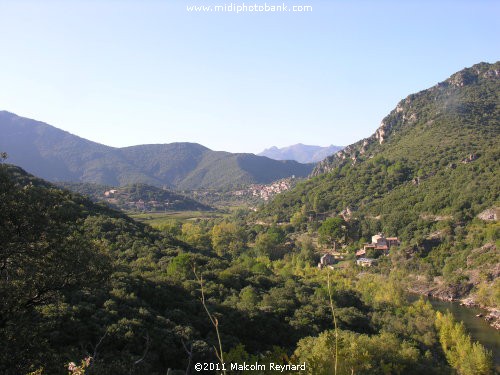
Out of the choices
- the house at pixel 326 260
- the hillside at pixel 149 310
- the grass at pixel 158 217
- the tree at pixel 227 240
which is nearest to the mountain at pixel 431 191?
the house at pixel 326 260

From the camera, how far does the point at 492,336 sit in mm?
45406

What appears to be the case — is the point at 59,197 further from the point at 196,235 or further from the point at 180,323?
the point at 196,235

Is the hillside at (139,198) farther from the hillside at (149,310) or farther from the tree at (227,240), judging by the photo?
the hillside at (149,310)

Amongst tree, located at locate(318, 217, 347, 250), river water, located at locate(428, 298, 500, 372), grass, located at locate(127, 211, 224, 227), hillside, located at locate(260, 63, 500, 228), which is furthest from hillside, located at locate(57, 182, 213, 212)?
river water, located at locate(428, 298, 500, 372)

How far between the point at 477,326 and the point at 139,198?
153 metres

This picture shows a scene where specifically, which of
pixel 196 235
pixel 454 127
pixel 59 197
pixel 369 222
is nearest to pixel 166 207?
pixel 196 235

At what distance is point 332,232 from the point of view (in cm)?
9425

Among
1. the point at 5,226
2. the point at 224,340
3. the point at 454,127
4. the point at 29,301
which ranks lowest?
the point at 224,340

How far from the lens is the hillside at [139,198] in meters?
169

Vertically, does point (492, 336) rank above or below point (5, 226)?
below

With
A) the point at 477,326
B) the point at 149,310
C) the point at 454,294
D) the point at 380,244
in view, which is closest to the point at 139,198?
the point at 380,244

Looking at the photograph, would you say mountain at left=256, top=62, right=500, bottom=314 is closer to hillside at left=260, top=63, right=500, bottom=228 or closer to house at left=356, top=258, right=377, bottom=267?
hillside at left=260, top=63, right=500, bottom=228

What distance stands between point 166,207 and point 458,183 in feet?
396

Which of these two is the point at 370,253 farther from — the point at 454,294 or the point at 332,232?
the point at 454,294
